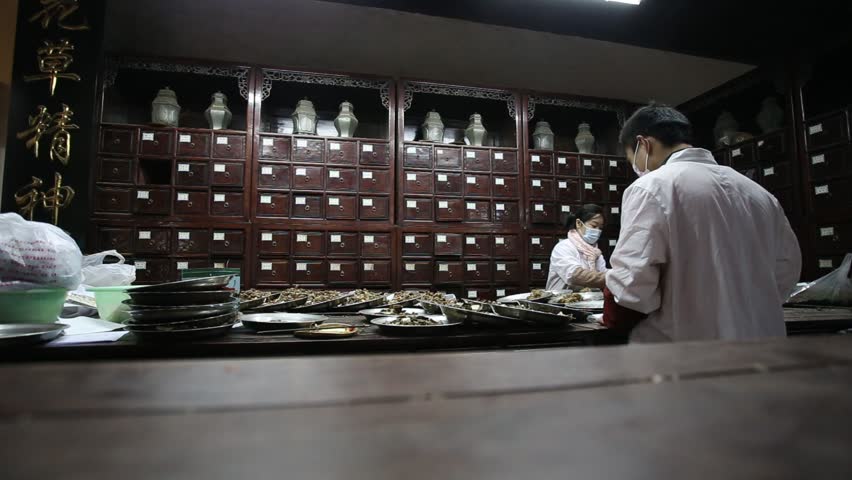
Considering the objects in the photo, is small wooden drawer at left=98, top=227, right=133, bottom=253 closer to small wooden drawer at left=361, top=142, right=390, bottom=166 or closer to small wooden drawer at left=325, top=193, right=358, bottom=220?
small wooden drawer at left=325, top=193, right=358, bottom=220

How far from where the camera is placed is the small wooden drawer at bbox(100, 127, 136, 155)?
361cm

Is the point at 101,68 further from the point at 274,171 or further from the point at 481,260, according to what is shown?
the point at 481,260

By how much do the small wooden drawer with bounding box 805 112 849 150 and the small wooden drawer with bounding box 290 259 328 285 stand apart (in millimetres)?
4318

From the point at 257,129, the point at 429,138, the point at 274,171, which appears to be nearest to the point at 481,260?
the point at 429,138

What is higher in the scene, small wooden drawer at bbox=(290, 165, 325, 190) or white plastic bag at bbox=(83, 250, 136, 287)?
small wooden drawer at bbox=(290, 165, 325, 190)

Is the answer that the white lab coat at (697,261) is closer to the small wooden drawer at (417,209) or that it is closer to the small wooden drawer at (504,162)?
the small wooden drawer at (417,209)

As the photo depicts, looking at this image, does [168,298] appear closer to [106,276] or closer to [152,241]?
[106,276]

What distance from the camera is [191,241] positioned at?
12.1ft

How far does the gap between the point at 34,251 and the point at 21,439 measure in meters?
1.34

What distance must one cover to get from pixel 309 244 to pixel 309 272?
0.26 metres

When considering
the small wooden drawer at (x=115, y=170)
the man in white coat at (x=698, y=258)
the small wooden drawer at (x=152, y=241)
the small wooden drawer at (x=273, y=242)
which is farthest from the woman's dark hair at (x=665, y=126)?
the small wooden drawer at (x=115, y=170)

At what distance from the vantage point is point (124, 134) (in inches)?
144

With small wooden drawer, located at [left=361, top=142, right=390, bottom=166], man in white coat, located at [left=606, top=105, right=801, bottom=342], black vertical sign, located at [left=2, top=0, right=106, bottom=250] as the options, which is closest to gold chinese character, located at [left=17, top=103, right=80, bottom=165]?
black vertical sign, located at [left=2, top=0, right=106, bottom=250]

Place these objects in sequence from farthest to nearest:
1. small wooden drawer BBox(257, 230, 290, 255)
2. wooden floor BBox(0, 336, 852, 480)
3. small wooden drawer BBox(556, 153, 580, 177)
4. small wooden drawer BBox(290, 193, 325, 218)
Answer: small wooden drawer BBox(556, 153, 580, 177) < small wooden drawer BBox(290, 193, 325, 218) < small wooden drawer BBox(257, 230, 290, 255) < wooden floor BBox(0, 336, 852, 480)
